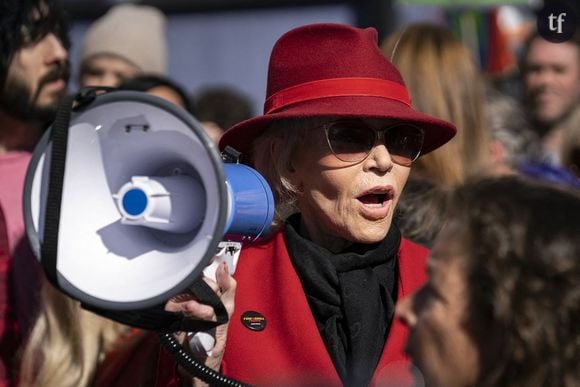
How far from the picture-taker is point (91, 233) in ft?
8.36

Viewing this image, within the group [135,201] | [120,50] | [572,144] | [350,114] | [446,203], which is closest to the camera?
[135,201]

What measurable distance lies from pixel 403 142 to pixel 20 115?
1477 millimetres

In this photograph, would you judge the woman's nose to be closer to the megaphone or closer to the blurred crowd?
the blurred crowd

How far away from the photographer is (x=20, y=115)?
3.86 metres

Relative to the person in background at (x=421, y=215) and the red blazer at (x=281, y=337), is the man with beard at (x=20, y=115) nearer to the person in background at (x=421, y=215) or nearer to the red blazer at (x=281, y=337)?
the red blazer at (x=281, y=337)

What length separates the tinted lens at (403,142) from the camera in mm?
2883

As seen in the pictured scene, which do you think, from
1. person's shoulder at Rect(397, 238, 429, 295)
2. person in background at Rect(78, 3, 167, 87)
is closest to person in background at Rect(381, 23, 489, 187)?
person's shoulder at Rect(397, 238, 429, 295)

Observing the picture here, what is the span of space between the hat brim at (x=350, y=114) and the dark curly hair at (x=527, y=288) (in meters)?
0.82

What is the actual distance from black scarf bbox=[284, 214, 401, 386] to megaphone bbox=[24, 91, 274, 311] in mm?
366

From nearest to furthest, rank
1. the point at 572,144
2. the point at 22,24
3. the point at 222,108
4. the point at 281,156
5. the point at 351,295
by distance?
the point at 351,295, the point at 281,156, the point at 22,24, the point at 572,144, the point at 222,108

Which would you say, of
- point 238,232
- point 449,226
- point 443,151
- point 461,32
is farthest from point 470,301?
point 461,32

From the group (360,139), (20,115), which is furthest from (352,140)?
(20,115)

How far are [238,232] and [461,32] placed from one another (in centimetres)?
618

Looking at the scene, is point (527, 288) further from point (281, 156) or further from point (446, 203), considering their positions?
point (446, 203)
